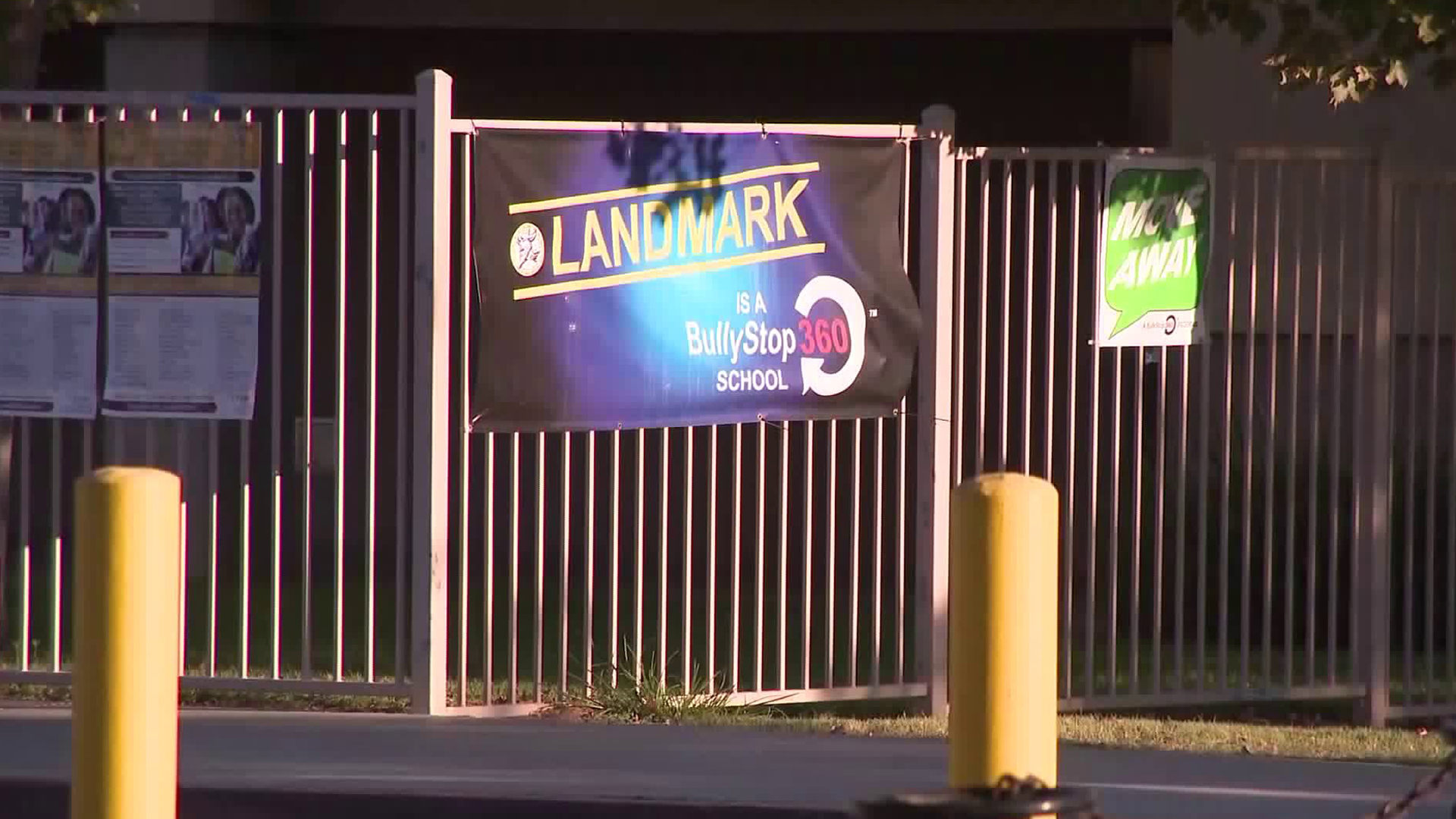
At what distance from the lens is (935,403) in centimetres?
805

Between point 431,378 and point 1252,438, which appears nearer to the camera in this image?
point 431,378

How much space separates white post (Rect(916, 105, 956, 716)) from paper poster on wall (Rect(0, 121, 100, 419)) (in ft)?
10.7

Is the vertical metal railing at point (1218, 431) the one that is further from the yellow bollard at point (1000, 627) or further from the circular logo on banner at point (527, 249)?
the yellow bollard at point (1000, 627)

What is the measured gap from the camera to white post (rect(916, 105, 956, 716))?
7965 mm

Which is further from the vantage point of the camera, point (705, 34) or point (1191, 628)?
point (705, 34)

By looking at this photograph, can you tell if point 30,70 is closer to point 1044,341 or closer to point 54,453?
point 54,453

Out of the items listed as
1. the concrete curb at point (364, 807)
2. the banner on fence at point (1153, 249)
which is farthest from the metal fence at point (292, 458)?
the banner on fence at point (1153, 249)

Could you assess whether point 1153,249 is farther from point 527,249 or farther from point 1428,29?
point 527,249

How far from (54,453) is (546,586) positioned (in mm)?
5049

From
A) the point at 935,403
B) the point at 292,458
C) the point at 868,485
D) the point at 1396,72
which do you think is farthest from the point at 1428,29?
the point at 292,458

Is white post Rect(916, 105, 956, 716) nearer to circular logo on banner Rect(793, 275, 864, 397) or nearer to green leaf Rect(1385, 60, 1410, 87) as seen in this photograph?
circular logo on banner Rect(793, 275, 864, 397)

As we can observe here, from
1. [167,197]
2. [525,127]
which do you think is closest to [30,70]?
[167,197]

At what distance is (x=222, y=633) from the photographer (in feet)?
33.9

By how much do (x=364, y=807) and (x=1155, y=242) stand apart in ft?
13.2
